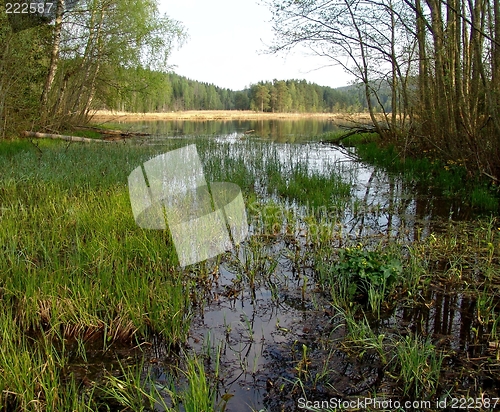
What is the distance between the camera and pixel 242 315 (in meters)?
3.33

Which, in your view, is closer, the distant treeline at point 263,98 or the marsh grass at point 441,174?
the marsh grass at point 441,174

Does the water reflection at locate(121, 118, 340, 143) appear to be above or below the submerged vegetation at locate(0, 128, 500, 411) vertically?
above

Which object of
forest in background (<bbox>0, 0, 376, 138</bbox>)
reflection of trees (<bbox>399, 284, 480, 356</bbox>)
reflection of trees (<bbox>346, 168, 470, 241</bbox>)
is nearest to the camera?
reflection of trees (<bbox>399, 284, 480, 356</bbox>)

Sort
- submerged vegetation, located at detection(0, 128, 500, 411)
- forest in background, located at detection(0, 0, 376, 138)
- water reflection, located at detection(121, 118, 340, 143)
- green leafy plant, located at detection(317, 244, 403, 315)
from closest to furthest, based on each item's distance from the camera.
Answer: submerged vegetation, located at detection(0, 128, 500, 411)
green leafy plant, located at detection(317, 244, 403, 315)
forest in background, located at detection(0, 0, 376, 138)
water reflection, located at detection(121, 118, 340, 143)

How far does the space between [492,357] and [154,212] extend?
3996 millimetres

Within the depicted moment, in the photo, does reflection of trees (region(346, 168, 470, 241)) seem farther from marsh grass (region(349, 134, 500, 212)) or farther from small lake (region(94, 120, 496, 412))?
marsh grass (region(349, 134, 500, 212))

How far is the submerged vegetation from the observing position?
2348 millimetres

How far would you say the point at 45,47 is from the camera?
13.7 m

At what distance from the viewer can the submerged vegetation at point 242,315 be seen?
92.4 inches

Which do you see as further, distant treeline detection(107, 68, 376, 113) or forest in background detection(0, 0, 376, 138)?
distant treeline detection(107, 68, 376, 113)

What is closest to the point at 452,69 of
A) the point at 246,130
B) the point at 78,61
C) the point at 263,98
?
the point at 78,61

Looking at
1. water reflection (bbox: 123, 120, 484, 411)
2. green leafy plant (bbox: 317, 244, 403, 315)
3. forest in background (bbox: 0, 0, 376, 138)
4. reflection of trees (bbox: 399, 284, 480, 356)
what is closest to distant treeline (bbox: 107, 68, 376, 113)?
forest in background (bbox: 0, 0, 376, 138)

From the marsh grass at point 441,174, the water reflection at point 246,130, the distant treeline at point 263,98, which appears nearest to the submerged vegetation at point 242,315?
the marsh grass at point 441,174

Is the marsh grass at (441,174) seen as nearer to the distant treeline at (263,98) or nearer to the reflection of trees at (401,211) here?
the reflection of trees at (401,211)
